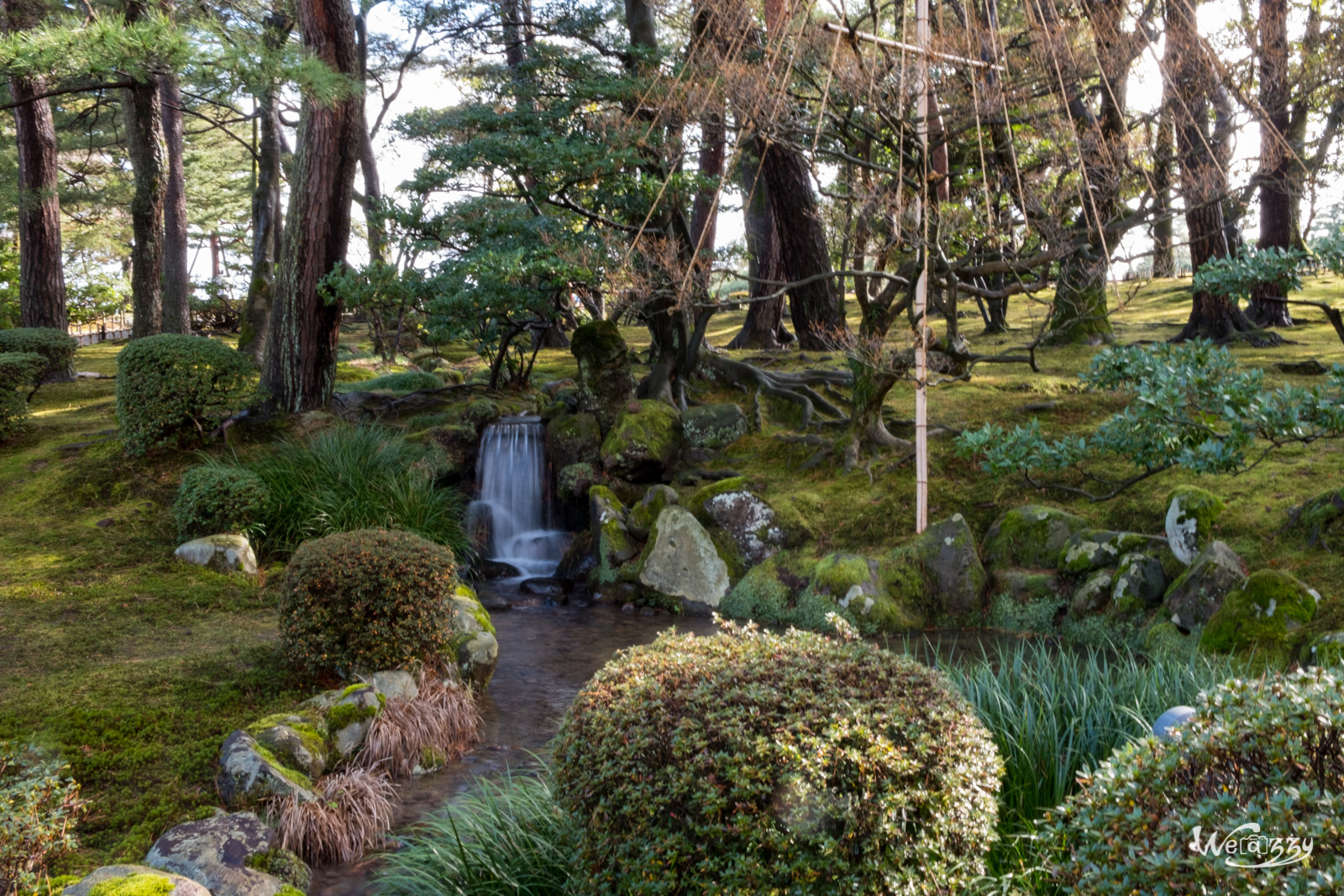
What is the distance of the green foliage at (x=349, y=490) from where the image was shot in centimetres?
878

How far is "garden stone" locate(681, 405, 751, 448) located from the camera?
11.1 m

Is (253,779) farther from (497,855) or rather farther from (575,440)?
(575,440)

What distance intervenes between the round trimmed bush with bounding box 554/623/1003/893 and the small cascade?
815cm

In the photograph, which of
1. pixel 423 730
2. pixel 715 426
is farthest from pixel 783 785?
pixel 715 426

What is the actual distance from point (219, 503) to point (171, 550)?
2.14 feet

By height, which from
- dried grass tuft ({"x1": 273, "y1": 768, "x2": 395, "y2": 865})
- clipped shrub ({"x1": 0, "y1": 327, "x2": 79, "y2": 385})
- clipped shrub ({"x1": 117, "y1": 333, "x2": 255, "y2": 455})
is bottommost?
dried grass tuft ({"x1": 273, "y1": 768, "x2": 395, "y2": 865})

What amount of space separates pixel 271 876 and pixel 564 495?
7231mm

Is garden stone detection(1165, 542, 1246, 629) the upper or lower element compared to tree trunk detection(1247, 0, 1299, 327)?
lower

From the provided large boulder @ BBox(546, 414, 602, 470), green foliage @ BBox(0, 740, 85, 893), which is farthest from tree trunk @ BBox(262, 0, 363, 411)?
green foliage @ BBox(0, 740, 85, 893)

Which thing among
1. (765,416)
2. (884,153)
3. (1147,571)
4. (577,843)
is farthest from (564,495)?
(577,843)

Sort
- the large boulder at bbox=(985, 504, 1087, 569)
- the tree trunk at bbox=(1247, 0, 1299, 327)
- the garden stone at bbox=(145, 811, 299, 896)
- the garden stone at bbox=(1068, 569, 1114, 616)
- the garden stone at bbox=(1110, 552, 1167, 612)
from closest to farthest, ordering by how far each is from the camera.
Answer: the garden stone at bbox=(145, 811, 299, 896) < the garden stone at bbox=(1110, 552, 1167, 612) < the garden stone at bbox=(1068, 569, 1114, 616) < the large boulder at bbox=(985, 504, 1087, 569) < the tree trunk at bbox=(1247, 0, 1299, 327)

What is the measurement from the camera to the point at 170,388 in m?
9.82

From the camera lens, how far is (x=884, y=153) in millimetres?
10258

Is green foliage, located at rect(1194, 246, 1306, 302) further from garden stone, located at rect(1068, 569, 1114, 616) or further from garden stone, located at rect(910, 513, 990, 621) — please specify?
garden stone, located at rect(910, 513, 990, 621)
